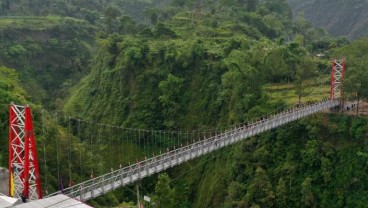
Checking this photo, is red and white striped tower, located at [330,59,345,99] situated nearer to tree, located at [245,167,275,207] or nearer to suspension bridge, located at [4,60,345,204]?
suspension bridge, located at [4,60,345,204]

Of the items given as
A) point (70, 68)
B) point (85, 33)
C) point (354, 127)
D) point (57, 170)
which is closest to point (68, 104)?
point (70, 68)

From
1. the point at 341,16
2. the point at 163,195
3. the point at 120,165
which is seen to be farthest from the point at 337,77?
Answer: the point at 341,16

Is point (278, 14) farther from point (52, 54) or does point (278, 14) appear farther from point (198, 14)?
point (52, 54)

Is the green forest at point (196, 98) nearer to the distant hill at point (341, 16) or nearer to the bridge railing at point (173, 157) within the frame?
the bridge railing at point (173, 157)

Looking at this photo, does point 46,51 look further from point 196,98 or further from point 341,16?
point 341,16

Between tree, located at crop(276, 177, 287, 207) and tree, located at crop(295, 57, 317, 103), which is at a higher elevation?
tree, located at crop(295, 57, 317, 103)

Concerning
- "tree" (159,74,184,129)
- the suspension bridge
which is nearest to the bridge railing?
the suspension bridge
